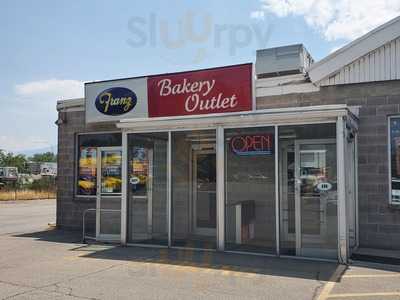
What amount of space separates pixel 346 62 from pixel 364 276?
5.13m

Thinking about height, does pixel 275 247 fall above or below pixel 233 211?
below

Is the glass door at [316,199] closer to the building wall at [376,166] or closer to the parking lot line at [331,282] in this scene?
the parking lot line at [331,282]

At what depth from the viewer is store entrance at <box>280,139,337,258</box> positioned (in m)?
9.07

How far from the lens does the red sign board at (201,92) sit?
1173 cm

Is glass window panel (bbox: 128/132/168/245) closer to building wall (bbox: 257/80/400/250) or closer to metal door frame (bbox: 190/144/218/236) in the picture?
metal door frame (bbox: 190/144/218/236)

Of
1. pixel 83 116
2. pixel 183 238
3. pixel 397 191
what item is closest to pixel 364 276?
pixel 397 191

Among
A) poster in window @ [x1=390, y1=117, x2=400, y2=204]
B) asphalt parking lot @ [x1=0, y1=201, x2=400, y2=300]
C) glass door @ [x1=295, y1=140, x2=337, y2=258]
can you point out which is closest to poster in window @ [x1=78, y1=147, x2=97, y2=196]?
asphalt parking lot @ [x1=0, y1=201, x2=400, y2=300]

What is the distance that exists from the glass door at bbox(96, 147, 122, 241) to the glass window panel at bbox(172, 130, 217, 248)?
1641mm

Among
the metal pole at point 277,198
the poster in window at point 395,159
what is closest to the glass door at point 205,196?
the metal pole at point 277,198

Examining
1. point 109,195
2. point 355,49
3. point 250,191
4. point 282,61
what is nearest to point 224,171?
point 250,191

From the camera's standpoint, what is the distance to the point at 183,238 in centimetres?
1096

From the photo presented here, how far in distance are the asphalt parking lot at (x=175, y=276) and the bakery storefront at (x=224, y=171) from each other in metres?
0.74

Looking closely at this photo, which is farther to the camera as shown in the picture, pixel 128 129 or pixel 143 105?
pixel 143 105

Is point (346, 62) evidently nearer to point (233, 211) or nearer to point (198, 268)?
point (233, 211)
